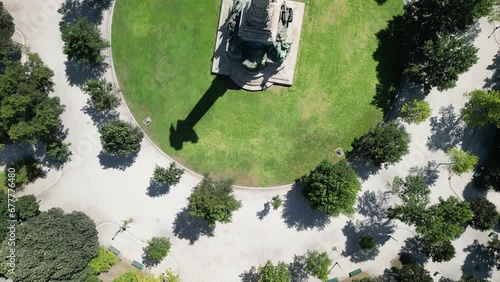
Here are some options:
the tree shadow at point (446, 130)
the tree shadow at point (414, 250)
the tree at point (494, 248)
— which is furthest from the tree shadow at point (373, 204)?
the tree at point (494, 248)

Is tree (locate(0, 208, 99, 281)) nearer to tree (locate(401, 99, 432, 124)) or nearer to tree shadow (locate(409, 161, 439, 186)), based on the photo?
tree (locate(401, 99, 432, 124))

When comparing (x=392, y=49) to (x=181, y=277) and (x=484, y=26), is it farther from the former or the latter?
(x=181, y=277)

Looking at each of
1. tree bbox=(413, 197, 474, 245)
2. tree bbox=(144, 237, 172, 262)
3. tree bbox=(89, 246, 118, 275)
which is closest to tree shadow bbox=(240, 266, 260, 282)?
tree bbox=(144, 237, 172, 262)

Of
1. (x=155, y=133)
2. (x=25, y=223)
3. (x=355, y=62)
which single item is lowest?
(x=25, y=223)

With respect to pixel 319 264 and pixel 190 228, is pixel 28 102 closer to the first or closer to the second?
pixel 190 228

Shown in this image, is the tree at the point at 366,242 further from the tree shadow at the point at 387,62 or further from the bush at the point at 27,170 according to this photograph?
the bush at the point at 27,170

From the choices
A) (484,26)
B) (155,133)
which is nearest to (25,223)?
(155,133)
